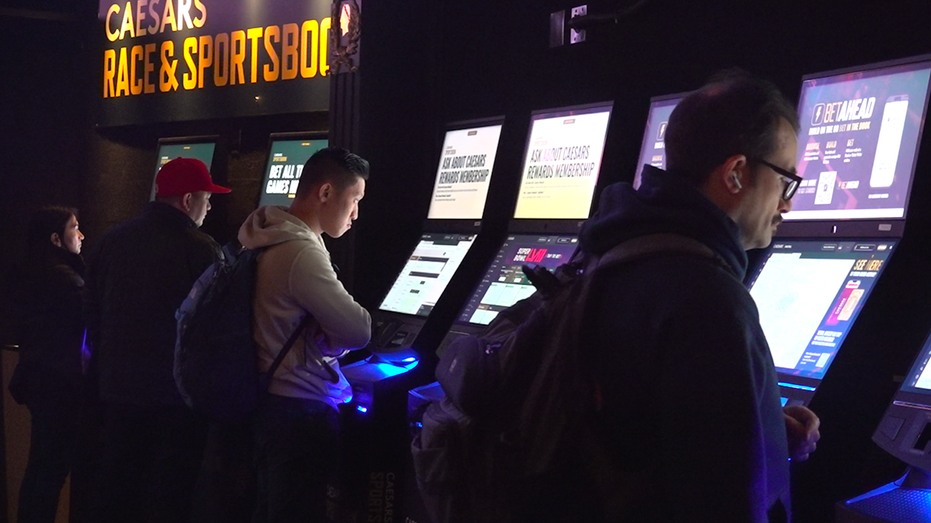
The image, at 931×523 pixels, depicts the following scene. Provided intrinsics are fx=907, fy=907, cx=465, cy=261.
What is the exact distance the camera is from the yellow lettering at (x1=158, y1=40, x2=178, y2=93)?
17.3 ft

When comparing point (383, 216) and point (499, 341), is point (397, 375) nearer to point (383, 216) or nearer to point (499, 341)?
point (383, 216)

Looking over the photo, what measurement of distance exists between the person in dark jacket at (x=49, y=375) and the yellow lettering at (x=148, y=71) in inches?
70.8

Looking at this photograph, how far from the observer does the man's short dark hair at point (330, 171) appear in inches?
111

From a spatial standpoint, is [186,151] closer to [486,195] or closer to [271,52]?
[271,52]

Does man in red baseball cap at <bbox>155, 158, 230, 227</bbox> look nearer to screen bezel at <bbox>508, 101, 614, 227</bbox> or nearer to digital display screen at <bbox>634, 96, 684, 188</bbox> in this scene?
screen bezel at <bbox>508, 101, 614, 227</bbox>

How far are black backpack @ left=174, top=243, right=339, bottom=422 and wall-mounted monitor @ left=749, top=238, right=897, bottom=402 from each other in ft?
4.22

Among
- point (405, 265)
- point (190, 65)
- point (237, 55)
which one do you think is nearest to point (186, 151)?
point (190, 65)

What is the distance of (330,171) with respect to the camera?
282cm

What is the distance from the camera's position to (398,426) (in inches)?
122

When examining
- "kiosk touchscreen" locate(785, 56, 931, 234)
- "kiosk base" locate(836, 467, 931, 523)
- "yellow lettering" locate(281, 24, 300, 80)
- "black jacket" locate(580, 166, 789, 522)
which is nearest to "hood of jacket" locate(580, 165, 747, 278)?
"black jacket" locate(580, 166, 789, 522)

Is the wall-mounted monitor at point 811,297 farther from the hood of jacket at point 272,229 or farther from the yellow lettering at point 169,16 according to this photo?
the yellow lettering at point 169,16

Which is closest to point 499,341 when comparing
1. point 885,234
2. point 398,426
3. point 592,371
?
point 592,371

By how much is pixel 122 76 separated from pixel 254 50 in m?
1.21

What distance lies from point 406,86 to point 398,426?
1.47 metres
